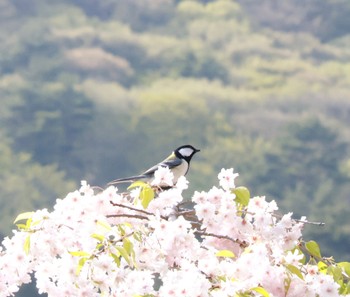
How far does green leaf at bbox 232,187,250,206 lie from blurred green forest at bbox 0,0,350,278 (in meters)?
14.6

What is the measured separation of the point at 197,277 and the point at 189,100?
1775 centimetres

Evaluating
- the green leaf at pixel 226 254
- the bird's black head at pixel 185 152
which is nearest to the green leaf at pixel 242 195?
the green leaf at pixel 226 254

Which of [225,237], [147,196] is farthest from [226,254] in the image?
[147,196]

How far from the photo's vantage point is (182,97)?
64.1 ft

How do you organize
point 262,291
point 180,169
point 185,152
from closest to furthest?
point 262,291 → point 180,169 → point 185,152

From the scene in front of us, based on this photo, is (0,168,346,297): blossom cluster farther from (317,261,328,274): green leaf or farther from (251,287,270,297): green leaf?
(317,261,328,274): green leaf

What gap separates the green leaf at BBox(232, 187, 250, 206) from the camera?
1978 millimetres

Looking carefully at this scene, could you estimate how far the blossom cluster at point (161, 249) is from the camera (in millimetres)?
1750

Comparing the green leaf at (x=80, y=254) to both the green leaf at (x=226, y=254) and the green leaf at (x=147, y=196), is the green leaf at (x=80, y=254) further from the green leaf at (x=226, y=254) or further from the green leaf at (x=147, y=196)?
the green leaf at (x=226, y=254)

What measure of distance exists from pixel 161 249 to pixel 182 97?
1772cm

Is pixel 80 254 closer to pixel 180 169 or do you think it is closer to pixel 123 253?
pixel 123 253

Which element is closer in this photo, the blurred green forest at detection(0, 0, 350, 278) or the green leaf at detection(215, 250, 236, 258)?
the green leaf at detection(215, 250, 236, 258)

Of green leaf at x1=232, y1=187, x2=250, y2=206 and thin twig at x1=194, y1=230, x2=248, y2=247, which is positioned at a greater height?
green leaf at x1=232, y1=187, x2=250, y2=206

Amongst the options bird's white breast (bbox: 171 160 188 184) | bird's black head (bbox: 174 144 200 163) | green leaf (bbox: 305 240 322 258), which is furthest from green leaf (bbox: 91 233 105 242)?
bird's black head (bbox: 174 144 200 163)
